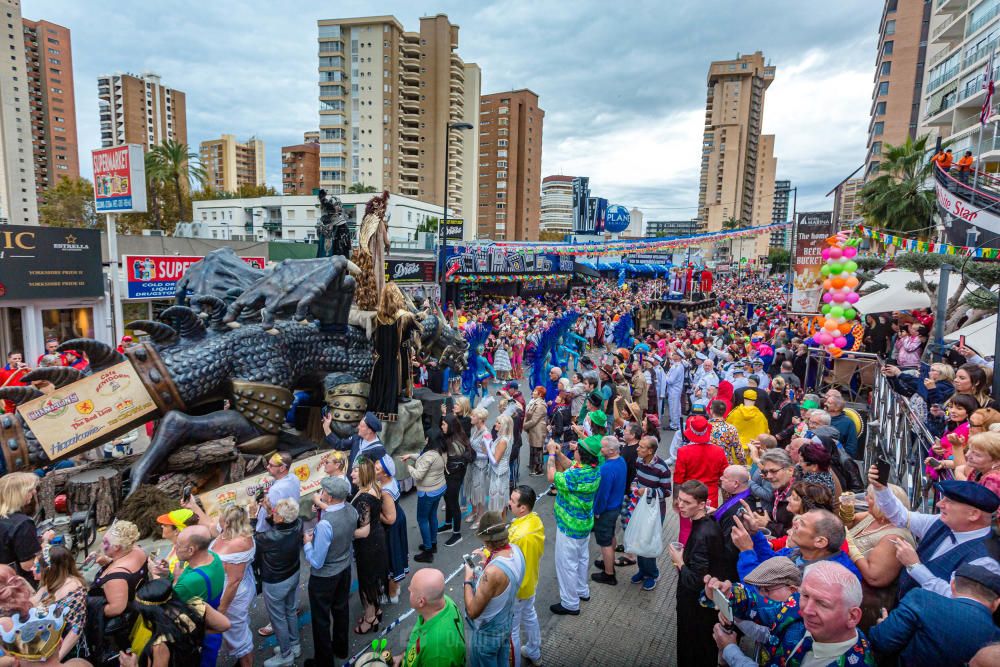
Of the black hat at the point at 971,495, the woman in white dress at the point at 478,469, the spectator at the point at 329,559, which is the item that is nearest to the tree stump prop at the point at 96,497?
the spectator at the point at 329,559

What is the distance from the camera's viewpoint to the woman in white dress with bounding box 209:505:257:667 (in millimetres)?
3564

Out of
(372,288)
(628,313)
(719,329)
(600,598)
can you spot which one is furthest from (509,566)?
(628,313)

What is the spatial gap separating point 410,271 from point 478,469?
615 inches

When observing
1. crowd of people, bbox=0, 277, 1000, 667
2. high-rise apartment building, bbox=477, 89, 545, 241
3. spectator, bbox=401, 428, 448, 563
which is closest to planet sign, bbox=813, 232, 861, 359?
crowd of people, bbox=0, 277, 1000, 667

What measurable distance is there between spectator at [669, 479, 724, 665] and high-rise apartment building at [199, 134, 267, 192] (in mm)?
117395

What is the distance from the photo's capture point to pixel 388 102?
2442 inches

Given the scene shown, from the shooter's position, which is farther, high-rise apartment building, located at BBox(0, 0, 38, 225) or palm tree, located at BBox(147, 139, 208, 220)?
high-rise apartment building, located at BBox(0, 0, 38, 225)

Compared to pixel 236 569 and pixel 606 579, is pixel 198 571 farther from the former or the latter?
pixel 606 579

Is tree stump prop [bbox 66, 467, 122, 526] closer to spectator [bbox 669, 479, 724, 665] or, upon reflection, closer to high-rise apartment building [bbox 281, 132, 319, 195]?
spectator [bbox 669, 479, 724, 665]

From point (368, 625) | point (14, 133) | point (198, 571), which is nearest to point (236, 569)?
point (198, 571)

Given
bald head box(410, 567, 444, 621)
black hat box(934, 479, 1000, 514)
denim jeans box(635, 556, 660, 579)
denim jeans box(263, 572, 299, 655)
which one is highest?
black hat box(934, 479, 1000, 514)

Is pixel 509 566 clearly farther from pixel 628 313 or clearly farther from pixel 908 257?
pixel 628 313

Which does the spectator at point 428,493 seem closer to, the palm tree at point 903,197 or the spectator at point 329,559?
the spectator at point 329,559

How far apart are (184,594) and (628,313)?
63.5 feet
